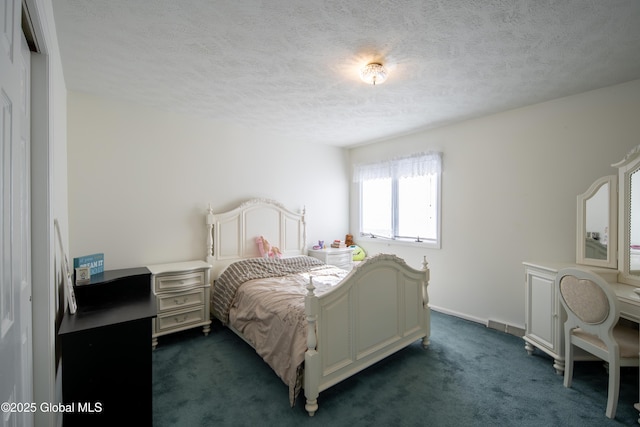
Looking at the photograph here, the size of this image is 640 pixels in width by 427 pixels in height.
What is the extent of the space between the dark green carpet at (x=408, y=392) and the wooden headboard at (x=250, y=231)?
1.09 metres

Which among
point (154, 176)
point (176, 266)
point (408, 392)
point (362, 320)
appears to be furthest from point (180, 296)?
point (408, 392)

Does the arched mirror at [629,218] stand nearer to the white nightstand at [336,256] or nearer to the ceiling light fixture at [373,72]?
the ceiling light fixture at [373,72]

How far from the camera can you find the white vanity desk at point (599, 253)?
7.31 feet

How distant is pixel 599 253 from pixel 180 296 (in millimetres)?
3903

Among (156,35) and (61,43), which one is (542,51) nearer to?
(156,35)

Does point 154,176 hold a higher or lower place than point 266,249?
higher

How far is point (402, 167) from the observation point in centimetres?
407

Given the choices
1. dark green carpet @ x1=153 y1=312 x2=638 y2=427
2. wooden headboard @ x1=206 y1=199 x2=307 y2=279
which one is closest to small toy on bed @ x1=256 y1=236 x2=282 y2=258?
wooden headboard @ x1=206 y1=199 x2=307 y2=279

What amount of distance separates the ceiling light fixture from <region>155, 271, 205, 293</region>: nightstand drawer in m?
2.50

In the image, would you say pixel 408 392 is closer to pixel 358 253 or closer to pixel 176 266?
pixel 176 266

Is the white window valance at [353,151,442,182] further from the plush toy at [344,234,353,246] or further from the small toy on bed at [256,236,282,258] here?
the small toy on bed at [256,236,282,258]

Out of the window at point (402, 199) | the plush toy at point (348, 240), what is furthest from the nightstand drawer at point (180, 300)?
the window at point (402, 199)

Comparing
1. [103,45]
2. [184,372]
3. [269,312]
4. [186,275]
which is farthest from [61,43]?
[184,372]

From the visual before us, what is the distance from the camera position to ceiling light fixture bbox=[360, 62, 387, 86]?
2.11 metres
